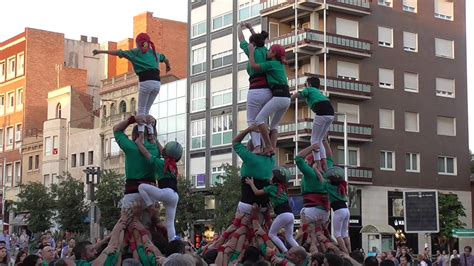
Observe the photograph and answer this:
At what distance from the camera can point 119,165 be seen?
74062mm

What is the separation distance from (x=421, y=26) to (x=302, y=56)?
11.6 meters

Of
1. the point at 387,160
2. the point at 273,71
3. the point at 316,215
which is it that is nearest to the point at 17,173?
the point at 387,160

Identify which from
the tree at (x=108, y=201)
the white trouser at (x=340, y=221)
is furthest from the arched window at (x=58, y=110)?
the white trouser at (x=340, y=221)

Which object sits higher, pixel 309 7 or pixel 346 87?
pixel 309 7

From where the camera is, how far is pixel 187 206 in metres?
61.8

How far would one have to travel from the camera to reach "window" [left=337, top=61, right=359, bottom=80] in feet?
206

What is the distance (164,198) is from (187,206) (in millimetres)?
46767

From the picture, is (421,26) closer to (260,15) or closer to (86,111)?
(260,15)

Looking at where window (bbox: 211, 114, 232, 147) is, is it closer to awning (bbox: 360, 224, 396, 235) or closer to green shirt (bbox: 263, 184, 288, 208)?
awning (bbox: 360, 224, 396, 235)

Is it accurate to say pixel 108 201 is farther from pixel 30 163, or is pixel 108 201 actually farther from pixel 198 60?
pixel 30 163

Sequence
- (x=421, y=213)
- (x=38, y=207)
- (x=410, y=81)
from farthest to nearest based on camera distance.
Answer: (x=38, y=207), (x=410, y=81), (x=421, y=213)

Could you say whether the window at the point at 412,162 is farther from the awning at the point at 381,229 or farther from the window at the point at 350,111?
the window at the point at 350,111

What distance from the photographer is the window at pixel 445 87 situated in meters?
67.6

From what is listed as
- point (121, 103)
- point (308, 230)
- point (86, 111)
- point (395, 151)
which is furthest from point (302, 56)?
point (308, 230)
